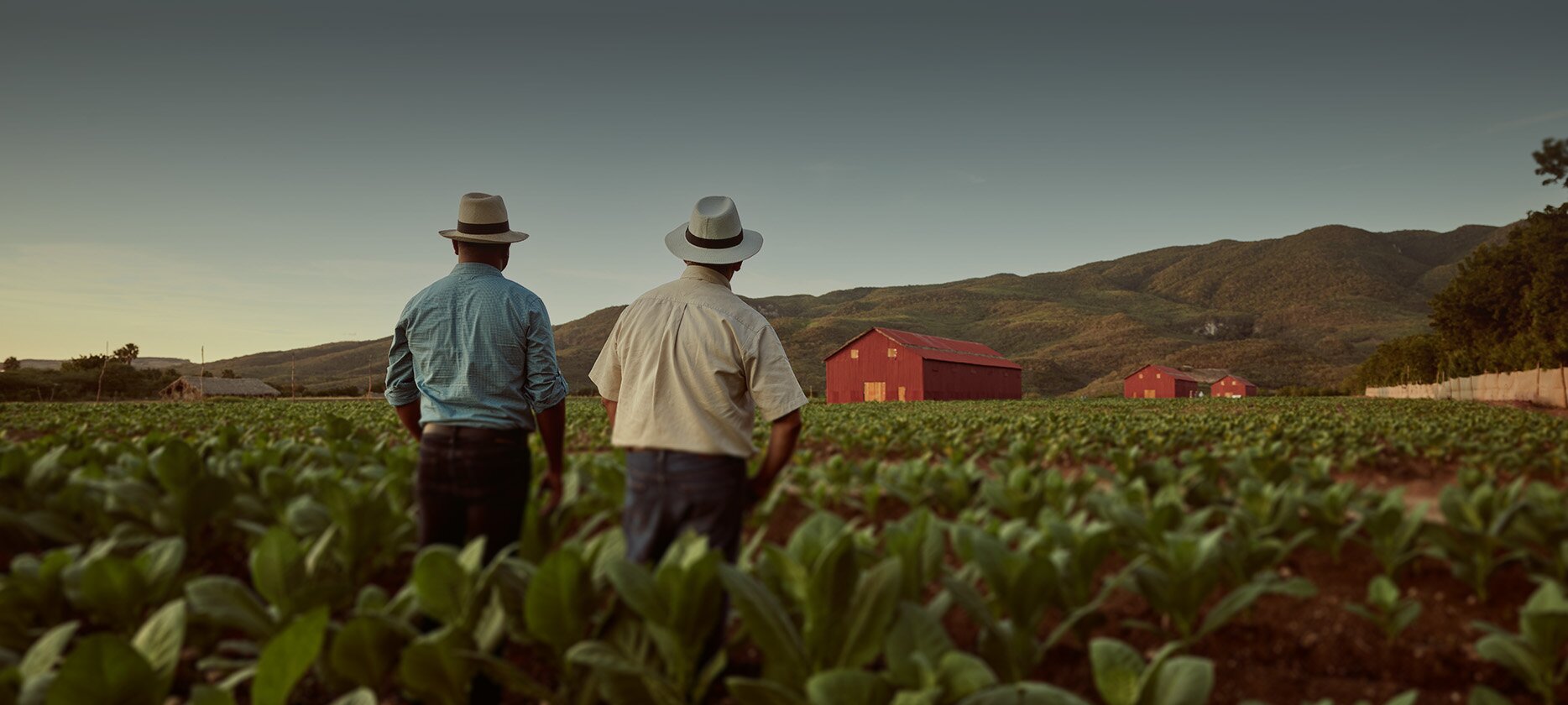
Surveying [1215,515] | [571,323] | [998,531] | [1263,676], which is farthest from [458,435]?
[571,323]

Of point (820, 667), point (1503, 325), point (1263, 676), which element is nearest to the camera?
point (820, 667)

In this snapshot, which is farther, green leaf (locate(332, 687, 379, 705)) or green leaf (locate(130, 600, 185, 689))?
green leaf (locate(130, 600, 185, 689))

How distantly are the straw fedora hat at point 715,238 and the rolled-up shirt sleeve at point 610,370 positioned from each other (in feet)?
1.41

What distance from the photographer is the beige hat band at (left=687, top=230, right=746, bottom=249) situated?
3359 millimetres

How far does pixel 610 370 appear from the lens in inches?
138

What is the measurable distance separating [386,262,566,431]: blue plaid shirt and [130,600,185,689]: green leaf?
5.34 ft

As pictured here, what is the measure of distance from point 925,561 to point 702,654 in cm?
81

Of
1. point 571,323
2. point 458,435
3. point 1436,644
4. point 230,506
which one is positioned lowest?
point 1436,644

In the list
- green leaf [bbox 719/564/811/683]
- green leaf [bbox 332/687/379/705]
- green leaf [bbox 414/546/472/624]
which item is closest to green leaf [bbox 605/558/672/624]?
green leaf [bbox 719/564/811/683]

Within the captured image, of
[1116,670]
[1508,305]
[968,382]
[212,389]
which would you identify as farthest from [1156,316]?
[1116,670]

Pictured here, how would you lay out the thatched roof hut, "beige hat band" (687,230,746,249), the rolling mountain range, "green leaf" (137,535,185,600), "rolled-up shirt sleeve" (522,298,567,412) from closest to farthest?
"green leaf" (137,535,185,600), "beige hat band" (687,230,746,249), "rolled-up shirt sleeve" (522,298,567,412), the thatched roof hut, the rolling mountain range

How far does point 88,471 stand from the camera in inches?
188

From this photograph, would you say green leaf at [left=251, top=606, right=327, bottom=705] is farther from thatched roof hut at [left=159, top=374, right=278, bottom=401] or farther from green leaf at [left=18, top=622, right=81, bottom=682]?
thatched roof hut at [left=159, top=374, right=278, bottom=401]

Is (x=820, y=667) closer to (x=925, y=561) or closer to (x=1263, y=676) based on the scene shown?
(x=925, y=561)
